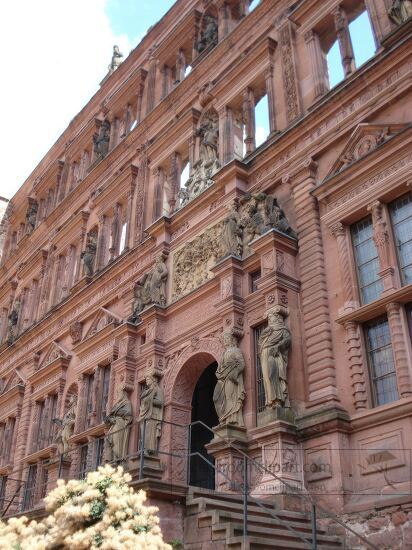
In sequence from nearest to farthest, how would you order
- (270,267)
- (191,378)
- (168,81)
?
(270,267), (191,378), (168,81)

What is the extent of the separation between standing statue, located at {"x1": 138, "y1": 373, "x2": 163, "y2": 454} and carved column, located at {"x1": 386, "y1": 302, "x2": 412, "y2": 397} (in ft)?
22.2

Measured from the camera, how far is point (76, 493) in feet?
31.0

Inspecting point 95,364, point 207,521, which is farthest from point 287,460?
point 95,364

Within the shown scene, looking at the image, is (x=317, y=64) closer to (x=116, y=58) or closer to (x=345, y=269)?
(x=345, y=269)

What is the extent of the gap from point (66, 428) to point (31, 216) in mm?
16593

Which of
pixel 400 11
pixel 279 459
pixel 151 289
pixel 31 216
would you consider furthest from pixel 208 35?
pixel 279 459

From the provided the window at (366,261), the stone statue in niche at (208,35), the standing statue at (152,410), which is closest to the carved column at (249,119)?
the stone statue in niche at (208,35)

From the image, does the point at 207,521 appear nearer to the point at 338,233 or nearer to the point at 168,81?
the point at 338,233

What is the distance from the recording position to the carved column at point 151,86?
25.8 meters

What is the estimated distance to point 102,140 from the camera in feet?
93.5

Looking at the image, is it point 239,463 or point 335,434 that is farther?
point 239,463

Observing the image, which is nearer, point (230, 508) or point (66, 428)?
point (230, 508)

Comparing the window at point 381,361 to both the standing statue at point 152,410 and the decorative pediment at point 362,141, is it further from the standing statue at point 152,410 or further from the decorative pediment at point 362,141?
the standing statue at point 152,410

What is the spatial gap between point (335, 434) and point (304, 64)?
11.0 meters
